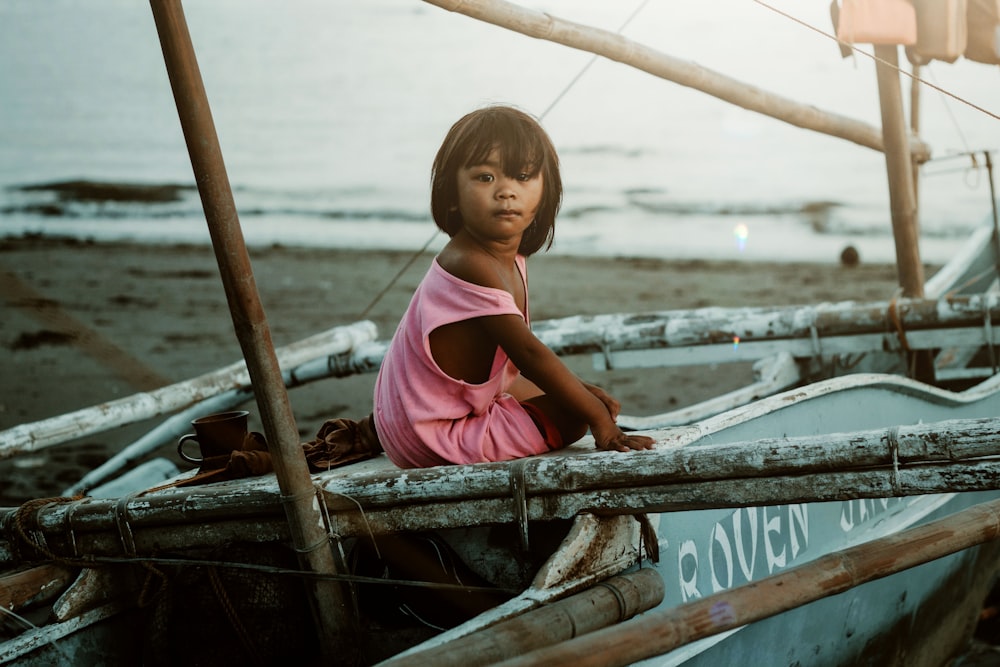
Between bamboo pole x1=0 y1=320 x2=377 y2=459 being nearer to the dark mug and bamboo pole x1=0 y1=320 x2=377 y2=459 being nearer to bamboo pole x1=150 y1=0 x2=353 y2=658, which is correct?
the dark mug

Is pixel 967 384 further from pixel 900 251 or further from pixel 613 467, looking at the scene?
pixel 613 467

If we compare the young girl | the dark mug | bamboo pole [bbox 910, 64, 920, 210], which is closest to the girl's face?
the young girl

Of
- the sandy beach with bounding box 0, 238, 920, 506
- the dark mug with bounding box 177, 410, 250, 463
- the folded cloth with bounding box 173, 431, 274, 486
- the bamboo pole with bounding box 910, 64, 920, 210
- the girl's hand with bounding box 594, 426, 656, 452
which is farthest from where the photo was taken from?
the sandy beach with bounding box 0, 238, 920, 506

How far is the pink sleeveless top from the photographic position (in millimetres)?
2506

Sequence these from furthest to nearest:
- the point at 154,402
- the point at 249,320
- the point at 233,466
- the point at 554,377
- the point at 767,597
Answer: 1. the point at 154,402
2. the point at 233,466
3. the point at 554,377
4. the point at 249,320
5. the point at 767,597

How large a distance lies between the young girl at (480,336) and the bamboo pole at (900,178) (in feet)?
12.5

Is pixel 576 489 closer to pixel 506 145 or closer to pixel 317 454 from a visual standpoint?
pixel 506 145

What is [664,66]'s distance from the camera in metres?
4.87

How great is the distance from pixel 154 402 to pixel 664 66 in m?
2.97

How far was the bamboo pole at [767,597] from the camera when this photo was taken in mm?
1731

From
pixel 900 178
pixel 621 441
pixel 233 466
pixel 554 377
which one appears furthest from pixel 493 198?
pixel 900 178

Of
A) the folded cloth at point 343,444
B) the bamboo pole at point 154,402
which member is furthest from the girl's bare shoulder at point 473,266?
the bamboo pole at point 154,402

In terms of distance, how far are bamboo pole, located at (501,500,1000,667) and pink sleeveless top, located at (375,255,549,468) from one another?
76 centimetres

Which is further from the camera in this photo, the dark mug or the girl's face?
the dark mug
